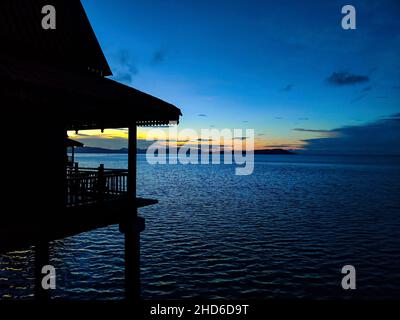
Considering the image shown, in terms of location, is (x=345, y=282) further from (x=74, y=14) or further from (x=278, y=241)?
(x=74, y=14)

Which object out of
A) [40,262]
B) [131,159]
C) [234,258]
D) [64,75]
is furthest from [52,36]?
[234,258]

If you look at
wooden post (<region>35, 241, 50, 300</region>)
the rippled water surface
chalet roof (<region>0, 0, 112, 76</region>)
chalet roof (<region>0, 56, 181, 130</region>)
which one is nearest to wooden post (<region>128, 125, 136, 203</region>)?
chalet roof (<region>0, 56, 181, 130</region>)

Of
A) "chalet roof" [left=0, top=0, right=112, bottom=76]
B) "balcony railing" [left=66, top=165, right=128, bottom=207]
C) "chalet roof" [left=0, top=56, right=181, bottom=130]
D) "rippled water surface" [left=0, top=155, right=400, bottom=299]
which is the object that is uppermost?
"chalet roof" [left=0, top=0, right=112, bottom=76]

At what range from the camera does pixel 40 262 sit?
455 inches

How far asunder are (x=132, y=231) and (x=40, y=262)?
13.4 feet

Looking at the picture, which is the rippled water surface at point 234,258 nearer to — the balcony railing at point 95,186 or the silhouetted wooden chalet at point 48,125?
the balcony railing at point 95,186

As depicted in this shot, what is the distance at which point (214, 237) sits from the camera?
2566 cm

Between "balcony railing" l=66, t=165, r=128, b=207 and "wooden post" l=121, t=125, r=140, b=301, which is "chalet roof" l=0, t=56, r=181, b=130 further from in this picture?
"balcony railing" l=66, t=165, r=128, b=207

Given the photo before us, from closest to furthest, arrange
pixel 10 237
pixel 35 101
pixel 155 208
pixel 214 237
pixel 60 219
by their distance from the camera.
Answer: pixel 35 101, pixel 10 237, pixel 60 219, pixel 214 237, pixel 155 208

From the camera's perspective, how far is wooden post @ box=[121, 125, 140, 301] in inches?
401

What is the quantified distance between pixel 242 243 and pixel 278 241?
3.03m

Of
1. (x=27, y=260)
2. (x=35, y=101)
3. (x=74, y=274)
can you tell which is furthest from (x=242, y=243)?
(x=35, y=101)

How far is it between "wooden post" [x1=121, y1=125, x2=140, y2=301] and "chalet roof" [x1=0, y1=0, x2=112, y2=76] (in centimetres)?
470

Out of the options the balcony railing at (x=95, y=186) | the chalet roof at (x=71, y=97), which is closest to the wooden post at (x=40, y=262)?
the balcony railing at (x=95, y=186)
